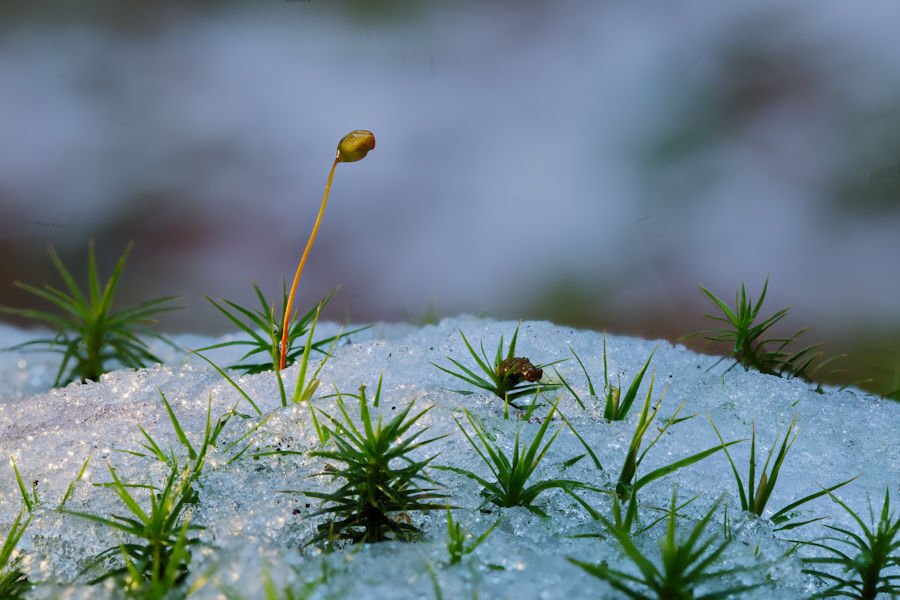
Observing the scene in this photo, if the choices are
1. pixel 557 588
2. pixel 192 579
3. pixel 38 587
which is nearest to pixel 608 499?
pixel 557 588

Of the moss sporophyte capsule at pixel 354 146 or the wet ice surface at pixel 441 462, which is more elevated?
the moss sporophyte capsule at pixel 354 146

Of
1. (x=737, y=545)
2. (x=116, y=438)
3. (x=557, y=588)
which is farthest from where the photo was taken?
(x=116, y=438)

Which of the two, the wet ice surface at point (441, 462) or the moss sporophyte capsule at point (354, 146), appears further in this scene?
the moss sporophyte capsule at point (354, 146)

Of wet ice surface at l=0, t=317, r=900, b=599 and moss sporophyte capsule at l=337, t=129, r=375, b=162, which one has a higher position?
moss sporophyte capsule at l=337, t=129, r=375, b=162

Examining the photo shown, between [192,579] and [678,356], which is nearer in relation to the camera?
[192,579]

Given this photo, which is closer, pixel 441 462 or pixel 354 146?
pixel 441 462

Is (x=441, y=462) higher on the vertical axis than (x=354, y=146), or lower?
lower

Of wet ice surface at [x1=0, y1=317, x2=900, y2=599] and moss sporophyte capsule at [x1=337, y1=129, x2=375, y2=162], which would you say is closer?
wet ice surface at [x1=0, y1=317, x2=900, y2=599]

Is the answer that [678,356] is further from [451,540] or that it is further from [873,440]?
[451,540]
